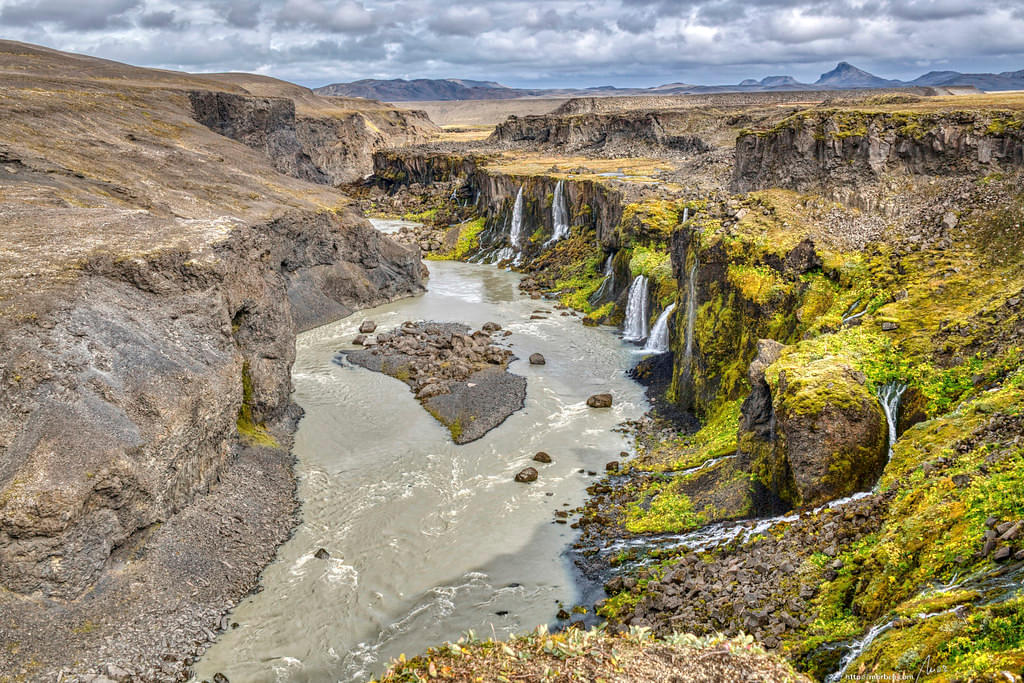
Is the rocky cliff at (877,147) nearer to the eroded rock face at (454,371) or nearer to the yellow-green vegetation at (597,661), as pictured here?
Result: the eroded rock face at (454,371)

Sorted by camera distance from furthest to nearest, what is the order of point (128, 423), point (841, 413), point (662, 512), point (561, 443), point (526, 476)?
point (561, 443) → point (526, 476) → point (662, 512) → point (128, 423) → point (841, 413)

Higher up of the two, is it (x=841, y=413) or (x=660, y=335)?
(x=841, y=413)

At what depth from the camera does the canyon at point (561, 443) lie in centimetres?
1322

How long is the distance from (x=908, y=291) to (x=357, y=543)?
19991 millimetres

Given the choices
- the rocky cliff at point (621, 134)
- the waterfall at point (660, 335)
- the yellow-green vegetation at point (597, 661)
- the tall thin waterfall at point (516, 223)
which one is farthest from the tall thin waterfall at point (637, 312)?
the rocky cliff at point (621, 134)

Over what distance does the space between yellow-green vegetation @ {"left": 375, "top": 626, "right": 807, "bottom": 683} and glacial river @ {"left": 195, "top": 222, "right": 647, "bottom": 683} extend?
27.6 feet

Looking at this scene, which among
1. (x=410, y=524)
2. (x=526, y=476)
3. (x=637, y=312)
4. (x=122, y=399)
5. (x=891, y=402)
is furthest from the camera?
(x=637, y=312)

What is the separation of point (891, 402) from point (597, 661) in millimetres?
13593

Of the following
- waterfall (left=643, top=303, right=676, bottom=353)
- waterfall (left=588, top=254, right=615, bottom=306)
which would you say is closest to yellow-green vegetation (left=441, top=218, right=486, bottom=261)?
waterfall (left=588, top=254, right=615, bottom=306)

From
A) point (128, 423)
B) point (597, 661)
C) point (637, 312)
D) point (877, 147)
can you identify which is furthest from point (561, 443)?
point (877, 147)

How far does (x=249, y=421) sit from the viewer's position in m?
29.6

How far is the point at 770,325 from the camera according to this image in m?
28.3

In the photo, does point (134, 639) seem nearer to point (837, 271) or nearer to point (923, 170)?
point (837, 271)

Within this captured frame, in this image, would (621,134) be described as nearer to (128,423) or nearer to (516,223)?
(516,223)
